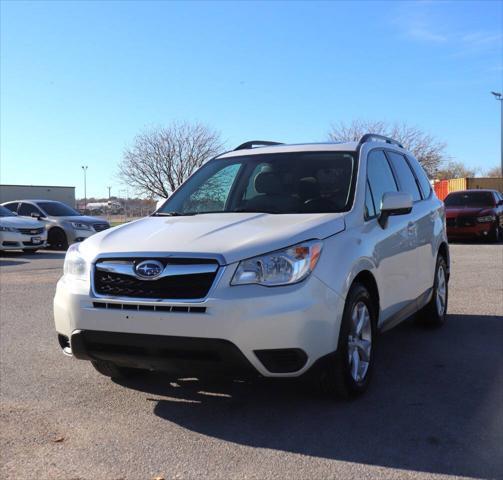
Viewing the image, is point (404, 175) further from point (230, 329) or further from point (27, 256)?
point (27, 256)

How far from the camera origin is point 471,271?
10781 millimetres

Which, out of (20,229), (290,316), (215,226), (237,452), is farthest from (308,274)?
(20,229)

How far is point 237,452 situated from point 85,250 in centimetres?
165

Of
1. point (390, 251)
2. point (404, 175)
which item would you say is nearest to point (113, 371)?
point (390, 251)

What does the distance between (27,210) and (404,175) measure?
15.7 meters

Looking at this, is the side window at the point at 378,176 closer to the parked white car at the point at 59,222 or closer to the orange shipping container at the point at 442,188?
the parked white car at the point at 59,222

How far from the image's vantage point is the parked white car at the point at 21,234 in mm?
16109

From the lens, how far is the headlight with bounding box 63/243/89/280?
154 inches

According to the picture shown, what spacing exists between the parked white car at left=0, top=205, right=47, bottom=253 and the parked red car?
1149 cm

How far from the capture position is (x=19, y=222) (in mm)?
16531

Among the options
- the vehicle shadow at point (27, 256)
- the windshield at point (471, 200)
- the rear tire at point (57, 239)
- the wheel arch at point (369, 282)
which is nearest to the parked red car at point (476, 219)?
the windshield at point (471, 200)

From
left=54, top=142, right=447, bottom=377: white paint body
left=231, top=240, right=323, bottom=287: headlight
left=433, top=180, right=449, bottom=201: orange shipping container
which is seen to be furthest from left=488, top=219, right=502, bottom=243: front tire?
left=433, top=180, right=449, bottom=201: orange shipping container

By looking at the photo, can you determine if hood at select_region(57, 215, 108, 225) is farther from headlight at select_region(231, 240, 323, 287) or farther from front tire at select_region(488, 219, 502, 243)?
headlight at select_region(231, 240, 323, 287)

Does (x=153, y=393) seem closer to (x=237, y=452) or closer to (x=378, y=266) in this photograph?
(x=237, y=452)
